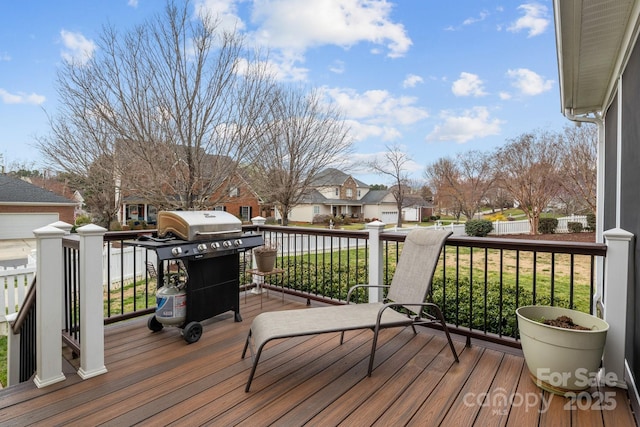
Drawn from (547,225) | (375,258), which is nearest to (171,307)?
(375,258)

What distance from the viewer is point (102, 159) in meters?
7.88

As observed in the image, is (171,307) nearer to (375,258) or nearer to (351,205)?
(375,258)

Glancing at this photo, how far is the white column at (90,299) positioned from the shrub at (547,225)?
17989 millimetres

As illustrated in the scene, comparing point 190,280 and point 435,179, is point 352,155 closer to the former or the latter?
point 190,280

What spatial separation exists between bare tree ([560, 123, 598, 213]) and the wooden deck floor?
1497 centimetres

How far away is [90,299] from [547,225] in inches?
716

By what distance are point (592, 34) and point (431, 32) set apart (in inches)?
289

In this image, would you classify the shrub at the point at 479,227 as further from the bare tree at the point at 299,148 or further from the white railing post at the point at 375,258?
the white railing post at the point at 375,258

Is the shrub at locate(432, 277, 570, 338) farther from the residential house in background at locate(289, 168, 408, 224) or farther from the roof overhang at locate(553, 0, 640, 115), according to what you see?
the residential house in background at locate(289, 168, 408, 224)

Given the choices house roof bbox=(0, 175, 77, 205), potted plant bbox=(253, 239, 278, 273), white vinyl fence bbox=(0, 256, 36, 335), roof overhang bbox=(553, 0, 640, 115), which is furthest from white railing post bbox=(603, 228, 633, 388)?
house roof bbox=(0, 175, 77, 205)

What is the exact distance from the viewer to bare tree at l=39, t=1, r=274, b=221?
6766 mm

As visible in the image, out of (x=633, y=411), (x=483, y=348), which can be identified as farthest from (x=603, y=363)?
(x=483, y=348)

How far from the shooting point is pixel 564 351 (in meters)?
2.04

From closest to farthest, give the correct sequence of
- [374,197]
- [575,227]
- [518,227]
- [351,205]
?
[575,227], [518,227], [351,205], [374,197]
